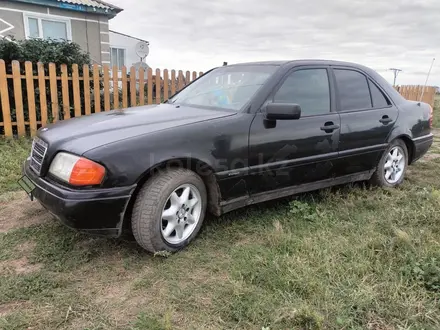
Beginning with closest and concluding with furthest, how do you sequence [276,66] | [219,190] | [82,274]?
[82,274] < [219,190] < [276,66]

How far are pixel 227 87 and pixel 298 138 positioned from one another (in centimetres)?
90

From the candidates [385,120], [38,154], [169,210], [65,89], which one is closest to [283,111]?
[169,210]

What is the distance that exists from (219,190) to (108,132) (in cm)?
101

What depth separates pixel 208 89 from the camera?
3.77 m

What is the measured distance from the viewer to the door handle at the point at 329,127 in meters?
3.54

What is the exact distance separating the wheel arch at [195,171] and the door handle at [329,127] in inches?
52.1

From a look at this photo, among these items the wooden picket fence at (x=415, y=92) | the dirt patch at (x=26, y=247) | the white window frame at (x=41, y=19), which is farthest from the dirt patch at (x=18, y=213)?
the wooden picket fence at (x=415, y=92)

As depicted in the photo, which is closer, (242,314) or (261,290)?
(242,314)

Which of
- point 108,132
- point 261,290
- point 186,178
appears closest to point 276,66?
point 186,178

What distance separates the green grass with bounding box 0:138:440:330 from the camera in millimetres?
2061

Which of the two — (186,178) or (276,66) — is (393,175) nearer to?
(276,66)

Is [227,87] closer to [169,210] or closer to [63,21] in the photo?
[169,210]

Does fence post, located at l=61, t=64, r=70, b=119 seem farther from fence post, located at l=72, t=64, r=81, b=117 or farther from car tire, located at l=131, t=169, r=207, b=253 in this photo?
car tire, located at l=131, t=169, r=207, b=253

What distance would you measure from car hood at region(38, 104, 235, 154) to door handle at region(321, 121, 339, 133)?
105 centimetres
